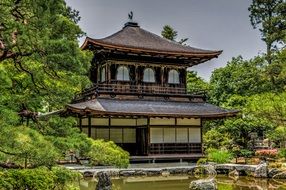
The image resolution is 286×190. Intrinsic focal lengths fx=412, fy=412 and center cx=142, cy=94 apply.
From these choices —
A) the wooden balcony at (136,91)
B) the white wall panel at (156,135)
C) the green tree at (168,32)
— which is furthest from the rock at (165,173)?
the green tree at (168,32)

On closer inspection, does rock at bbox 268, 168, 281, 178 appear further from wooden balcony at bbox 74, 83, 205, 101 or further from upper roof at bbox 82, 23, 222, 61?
upper roof at bbox 82, 23, 222, 61

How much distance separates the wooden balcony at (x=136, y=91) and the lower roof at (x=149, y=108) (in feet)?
1.37

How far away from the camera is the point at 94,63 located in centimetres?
2345

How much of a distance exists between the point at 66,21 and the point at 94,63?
16662 millimetres

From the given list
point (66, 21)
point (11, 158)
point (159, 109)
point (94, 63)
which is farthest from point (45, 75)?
point (94, 63)

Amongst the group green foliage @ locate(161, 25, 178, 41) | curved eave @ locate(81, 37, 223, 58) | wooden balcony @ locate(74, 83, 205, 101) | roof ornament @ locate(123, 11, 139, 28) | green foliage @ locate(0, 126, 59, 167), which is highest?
green foliage @ locate(161, 25, 178, 41)

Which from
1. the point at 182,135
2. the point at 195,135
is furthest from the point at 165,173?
the point at 195,135

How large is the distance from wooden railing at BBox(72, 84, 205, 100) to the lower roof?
0.44m

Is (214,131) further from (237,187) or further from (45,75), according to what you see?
(45,75)

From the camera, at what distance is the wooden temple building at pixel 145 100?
811 inches

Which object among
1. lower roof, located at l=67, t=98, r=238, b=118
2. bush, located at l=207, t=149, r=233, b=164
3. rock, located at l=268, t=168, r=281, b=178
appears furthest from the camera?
bush, located at l=207, t=149, r=233, b=164

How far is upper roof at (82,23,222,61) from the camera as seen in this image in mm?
20906

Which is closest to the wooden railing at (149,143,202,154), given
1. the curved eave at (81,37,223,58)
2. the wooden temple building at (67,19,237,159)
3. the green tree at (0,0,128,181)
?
the wooden temple building at (67,19,237,159)

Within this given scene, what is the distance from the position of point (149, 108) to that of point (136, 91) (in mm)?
1885
